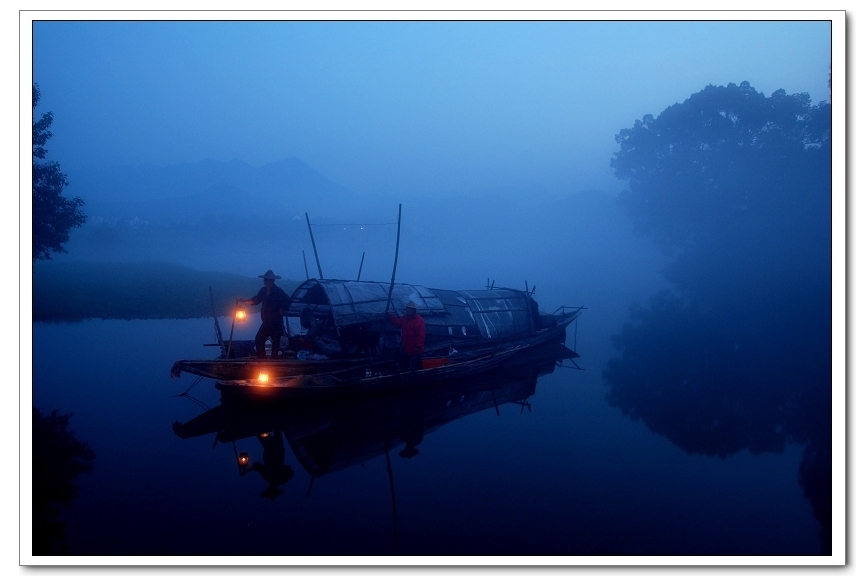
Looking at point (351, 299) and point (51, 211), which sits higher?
point (51, 211)

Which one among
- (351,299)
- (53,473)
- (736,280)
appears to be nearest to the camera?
(53,473)

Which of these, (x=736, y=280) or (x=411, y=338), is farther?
(x=736, y=280)

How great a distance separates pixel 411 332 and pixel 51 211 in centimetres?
662

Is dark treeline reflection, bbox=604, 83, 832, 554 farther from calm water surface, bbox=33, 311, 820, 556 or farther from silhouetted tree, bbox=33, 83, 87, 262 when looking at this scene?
silhouetted tree, bbox=33, 83, 87, 262

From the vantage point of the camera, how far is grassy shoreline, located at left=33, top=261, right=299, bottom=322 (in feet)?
29.9

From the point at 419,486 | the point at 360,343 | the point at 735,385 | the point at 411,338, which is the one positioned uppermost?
the point at 411,338

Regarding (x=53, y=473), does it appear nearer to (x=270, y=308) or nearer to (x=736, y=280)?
(x=270, y=308)

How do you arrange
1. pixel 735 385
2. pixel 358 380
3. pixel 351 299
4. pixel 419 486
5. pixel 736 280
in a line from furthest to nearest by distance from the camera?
pixel 736 280 < pixel 735 385 < pixel 351 299 < pixel 358 380 < pixel 419 486

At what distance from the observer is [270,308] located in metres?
7.12

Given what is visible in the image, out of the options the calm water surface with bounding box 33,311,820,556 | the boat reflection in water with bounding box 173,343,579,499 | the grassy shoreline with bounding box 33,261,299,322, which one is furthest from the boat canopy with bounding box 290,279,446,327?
the grassy shoreline with bounding box 33,261,299,322

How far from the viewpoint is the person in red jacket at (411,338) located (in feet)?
25.2

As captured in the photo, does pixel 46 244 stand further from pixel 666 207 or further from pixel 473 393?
pixel 666 207

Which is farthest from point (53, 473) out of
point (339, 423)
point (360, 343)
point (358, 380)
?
point (360, 343)
